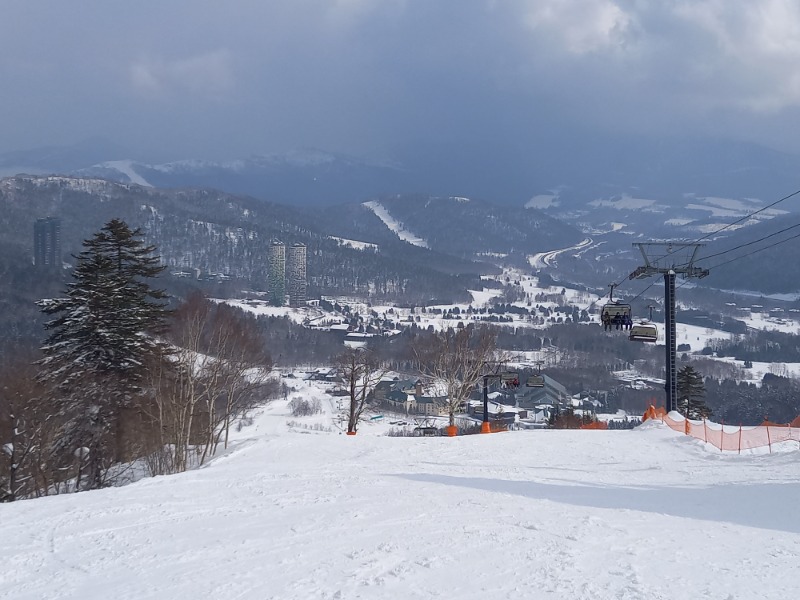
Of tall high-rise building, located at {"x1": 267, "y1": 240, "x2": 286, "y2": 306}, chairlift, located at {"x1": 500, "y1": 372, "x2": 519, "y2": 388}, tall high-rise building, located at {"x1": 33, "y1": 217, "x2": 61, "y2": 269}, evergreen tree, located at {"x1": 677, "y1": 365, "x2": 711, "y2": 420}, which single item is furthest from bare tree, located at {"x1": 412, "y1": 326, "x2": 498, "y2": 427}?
tall high-rise building, located at {"x1": 267, "y1": 240, "x2": 286, "y2": 306}

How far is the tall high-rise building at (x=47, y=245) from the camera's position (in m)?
105

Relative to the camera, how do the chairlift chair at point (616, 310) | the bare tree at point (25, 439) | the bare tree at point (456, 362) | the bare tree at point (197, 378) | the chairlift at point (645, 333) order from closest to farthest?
1. the bare tree at point (25, 439)
2. the bare tree at point (197, 378)
3. the chairlift at point (645, 333)
4. the chairlift chair at point (616, 310)
5. the bare tree at point (456, 362)

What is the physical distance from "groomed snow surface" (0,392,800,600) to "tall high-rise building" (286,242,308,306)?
125 m

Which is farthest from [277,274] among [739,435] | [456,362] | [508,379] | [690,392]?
[739,435]

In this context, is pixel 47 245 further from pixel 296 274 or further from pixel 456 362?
pixel 456 362

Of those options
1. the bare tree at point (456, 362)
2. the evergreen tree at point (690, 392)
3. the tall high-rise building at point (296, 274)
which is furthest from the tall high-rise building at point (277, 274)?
the bare tree at point (456, 362)

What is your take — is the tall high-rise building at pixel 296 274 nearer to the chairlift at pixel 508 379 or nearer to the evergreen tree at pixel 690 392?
the evergreen tree at pixel 690 392

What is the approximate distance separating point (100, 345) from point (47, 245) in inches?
3960

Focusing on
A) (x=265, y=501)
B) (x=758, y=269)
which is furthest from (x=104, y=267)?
(x=758, y=269)

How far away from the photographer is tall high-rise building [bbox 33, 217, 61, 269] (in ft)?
346

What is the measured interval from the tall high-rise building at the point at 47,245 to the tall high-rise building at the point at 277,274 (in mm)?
36415

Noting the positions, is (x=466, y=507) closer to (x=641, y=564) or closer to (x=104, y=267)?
(x=641, y=564)

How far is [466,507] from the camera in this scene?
1076 cm

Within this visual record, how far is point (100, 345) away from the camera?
967 inches
